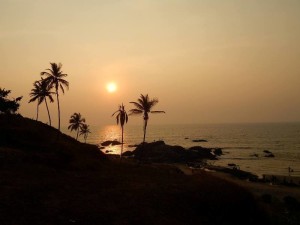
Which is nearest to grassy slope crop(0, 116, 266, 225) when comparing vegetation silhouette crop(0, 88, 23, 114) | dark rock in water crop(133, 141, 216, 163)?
vegetation silhouette crop(0, 88, 23, 114)

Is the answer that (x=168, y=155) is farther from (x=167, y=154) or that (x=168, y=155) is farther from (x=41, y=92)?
(x=41, y=92)

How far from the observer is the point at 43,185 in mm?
24328

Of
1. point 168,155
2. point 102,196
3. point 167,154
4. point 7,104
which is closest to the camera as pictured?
point 102,196

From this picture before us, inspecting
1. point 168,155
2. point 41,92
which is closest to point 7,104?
point 41,92

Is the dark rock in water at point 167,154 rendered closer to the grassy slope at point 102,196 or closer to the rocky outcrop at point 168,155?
the rocky outcrop at point 168,155

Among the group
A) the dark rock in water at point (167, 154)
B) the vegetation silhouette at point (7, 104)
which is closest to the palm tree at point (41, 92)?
the vegetation silhouette at point (7, 104)

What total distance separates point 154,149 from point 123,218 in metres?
92.1

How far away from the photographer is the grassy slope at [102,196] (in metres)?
19.8

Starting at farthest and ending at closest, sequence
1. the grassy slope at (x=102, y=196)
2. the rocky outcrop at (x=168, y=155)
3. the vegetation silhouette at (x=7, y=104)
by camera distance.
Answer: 1. the rocky outcrop at (x=168, y=155)
2. the vegetation silhouette at (x=7, y=104)
3. the grassy slope at (x=102, y=196)

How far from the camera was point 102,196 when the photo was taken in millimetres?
23281

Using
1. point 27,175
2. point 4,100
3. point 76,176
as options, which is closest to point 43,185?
point 27,175

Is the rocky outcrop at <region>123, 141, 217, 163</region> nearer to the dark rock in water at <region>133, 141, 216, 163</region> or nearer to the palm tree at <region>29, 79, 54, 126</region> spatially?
the dark rock in water at <region>133, 141, 216, 163</region>

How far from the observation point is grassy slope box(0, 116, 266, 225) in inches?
778

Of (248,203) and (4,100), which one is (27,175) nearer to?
(248,203)
